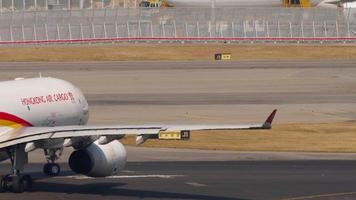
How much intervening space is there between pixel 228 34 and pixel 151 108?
244 ft

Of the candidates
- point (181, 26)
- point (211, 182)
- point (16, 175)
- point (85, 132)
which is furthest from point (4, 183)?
point (181, 26)

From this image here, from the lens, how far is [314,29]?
159 meters

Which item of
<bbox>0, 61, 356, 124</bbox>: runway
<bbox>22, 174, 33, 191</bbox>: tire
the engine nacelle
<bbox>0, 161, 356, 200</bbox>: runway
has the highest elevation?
the engine nacelle

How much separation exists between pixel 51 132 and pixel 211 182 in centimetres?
959

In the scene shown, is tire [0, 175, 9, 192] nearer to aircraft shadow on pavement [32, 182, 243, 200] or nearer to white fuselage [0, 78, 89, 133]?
aircraft shadow on pavement [32, 182, 243, 200]

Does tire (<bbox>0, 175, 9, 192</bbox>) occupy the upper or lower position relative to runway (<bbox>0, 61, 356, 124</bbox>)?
upper

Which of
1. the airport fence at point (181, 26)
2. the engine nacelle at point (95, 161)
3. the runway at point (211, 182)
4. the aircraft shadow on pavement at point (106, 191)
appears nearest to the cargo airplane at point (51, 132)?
the engine nacelle at point (95, 161)

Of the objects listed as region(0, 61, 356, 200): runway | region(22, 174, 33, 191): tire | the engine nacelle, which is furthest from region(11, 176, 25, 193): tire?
the engine nacelle

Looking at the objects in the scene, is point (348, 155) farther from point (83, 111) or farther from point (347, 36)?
point (347, 36)

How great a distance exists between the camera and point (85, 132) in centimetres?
4209

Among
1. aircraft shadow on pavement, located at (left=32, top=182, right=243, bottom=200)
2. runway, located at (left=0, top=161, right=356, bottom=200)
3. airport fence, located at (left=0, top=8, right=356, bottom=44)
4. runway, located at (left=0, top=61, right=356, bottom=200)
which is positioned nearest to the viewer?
aircraft shadow on pavement, located at (left=32, top=182, right=243, bottom=200)

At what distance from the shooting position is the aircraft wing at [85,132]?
1607 inches

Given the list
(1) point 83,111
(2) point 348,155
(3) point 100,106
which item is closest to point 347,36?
(3) point 100,106

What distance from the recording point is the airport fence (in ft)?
518
